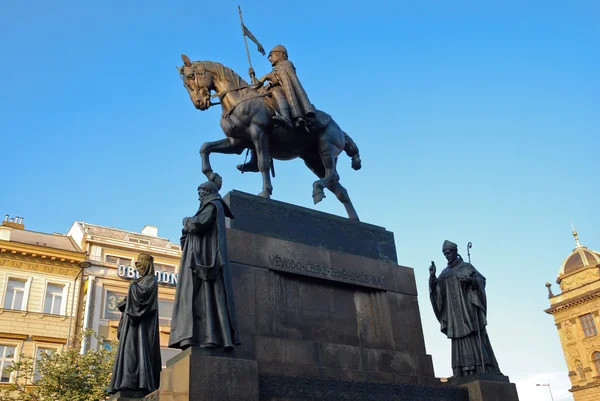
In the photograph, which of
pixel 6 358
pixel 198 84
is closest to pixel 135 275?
pixel 6 358

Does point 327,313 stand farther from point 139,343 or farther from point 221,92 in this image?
point 221,92

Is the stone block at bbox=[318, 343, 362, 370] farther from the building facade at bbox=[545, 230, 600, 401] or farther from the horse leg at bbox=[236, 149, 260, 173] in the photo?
the building facade at bbox=[545, 230, 600, 401]

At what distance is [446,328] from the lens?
11008mm

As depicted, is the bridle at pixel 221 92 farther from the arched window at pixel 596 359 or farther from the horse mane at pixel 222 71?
the arched window at pixel 596 359

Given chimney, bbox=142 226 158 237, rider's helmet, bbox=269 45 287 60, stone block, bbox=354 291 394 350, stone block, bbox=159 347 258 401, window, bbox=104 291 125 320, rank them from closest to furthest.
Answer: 1. stone block, bbox=159 347 258 401
2. stone block, bbox=354 291 394 350
3. rider's helmet, bbox=269 45 287 60
4. window, bbox=104 291 125 320
5. chimney, bbox=142 226 158 237

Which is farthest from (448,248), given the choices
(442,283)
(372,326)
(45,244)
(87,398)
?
(45,244)

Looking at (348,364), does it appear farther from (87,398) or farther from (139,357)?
(87,398)

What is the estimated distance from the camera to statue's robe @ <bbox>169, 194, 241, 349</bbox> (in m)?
7.42

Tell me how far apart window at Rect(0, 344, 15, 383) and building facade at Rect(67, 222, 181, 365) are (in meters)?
3.76

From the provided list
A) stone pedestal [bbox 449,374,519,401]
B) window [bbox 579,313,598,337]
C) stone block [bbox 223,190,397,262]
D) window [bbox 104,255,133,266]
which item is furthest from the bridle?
window [bbox 579,313,598,337]

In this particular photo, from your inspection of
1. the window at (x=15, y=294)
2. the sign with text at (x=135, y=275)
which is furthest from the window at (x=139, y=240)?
the window at (x=15, y=294)

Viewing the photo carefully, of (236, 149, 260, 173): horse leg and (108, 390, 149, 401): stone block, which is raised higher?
(236, 149, 260, 173): horse leg

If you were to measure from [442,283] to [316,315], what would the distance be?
303 centimetres

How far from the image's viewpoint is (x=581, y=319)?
202ft
